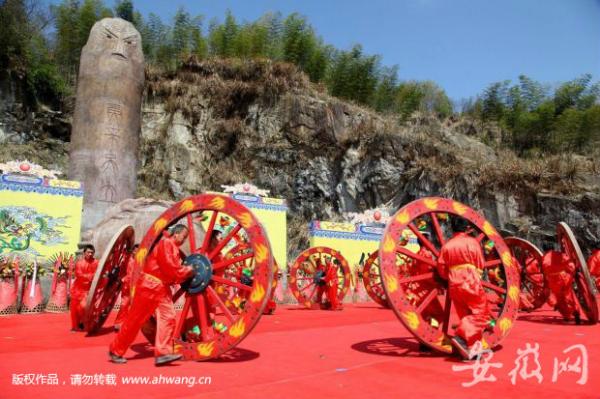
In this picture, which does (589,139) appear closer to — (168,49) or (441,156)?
(441,156)

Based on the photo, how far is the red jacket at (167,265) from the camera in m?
4.67

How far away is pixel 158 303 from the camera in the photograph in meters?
4.67

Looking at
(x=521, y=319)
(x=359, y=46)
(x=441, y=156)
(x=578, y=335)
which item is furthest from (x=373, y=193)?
(x=578, y=335)

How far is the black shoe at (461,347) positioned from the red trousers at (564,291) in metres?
5.02

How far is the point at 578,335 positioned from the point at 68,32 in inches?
1106

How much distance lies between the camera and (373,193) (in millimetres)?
23094

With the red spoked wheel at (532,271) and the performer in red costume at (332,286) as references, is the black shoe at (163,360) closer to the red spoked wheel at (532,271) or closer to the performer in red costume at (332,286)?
the performer in red costume at (332,286)

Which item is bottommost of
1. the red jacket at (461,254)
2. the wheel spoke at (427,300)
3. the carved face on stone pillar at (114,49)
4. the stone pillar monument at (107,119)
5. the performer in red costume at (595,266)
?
the wheel spoke at (427,300)

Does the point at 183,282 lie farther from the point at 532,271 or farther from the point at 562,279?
the point at 532,271

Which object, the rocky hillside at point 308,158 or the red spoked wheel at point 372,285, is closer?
the red spoked wheel at point 372,285

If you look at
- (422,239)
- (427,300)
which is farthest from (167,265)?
(422,239)

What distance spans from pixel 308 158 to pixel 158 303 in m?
19.0

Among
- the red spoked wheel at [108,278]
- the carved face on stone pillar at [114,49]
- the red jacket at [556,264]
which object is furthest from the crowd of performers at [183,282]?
the carved face on stone pillar at [114,49]

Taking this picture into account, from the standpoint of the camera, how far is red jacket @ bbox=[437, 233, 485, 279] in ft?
16.5
